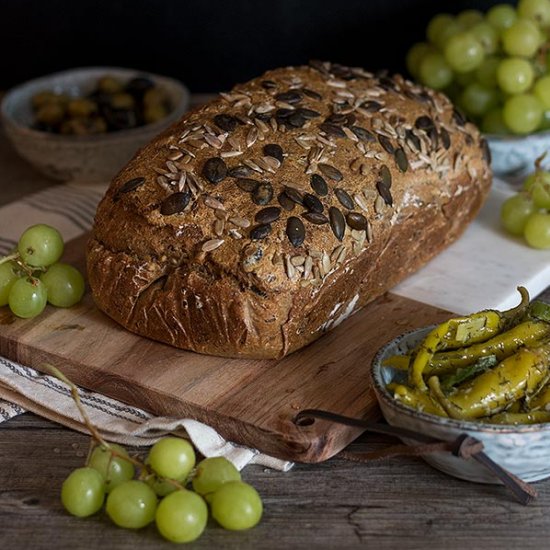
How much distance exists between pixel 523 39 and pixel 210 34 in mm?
984

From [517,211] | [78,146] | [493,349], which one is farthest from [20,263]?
[517,211]

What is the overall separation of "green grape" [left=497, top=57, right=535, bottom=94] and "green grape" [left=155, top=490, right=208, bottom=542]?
1.35m

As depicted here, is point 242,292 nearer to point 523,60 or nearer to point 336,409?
point 336,409

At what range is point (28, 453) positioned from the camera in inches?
66.7

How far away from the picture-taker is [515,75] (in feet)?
7.88

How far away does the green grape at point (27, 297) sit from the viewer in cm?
191

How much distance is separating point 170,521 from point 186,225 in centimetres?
54

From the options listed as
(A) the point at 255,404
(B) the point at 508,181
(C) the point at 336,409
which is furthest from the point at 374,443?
(B) the point at 508,181

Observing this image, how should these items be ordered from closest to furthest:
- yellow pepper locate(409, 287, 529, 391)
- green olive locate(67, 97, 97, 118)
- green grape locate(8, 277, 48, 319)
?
yellow pepper locate(409, 287, 529, 391)
green grape locate(8, 277, 48, 319)
green olive locate(67, 97, 97, 118)

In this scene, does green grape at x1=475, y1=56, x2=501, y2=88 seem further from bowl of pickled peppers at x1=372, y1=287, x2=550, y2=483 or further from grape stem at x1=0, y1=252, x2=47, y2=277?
grape stem at x1=0, y1=252, x2=47, y2=277

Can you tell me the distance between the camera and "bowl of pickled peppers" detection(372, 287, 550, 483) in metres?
1.48

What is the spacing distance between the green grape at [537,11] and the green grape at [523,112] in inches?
7.7

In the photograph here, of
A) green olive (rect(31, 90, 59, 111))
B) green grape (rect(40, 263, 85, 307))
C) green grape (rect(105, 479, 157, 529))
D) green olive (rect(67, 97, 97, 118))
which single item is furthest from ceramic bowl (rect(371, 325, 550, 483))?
green olive (rect(31, 90, 59, 111))

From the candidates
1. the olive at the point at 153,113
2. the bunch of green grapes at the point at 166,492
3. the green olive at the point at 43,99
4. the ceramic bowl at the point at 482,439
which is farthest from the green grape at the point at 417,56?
the bunch of green grapes at the point at 166,492
